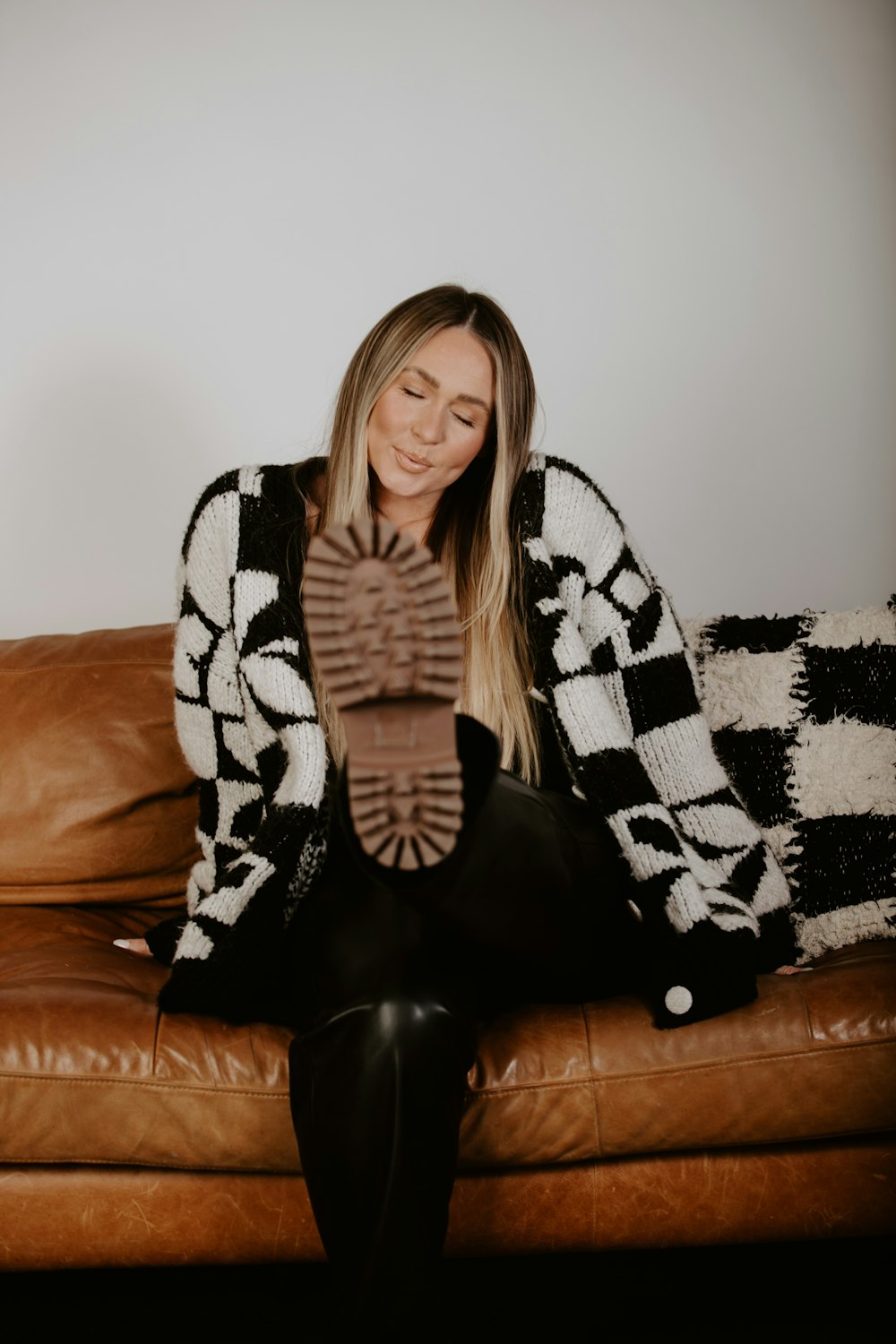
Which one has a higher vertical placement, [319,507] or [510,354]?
[510,354]

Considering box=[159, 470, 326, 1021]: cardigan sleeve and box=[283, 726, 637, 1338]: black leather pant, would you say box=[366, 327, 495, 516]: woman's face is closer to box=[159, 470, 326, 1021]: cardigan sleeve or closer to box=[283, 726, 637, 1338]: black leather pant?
box=[159, 470, 326, 1021]: cardigan sleeve

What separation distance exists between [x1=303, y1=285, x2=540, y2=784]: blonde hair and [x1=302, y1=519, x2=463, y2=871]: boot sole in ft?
1.92

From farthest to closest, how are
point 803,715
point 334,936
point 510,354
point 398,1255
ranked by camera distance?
1. point 803,715
2. point 510,354
3. point 334,936
4. point 398,1255

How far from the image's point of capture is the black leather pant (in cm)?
97

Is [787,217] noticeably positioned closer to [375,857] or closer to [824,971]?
[824,971]

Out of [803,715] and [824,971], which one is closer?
[824,971]

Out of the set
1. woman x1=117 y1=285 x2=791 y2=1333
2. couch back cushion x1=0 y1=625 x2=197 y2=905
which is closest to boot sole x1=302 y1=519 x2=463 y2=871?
woman x1=117 y1=285 x2=791 y2=1333

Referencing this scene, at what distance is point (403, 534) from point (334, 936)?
1.49 feet

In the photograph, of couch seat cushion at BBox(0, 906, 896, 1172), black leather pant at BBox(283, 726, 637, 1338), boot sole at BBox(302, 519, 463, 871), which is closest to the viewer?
boot sole at BBox(302, 519, 463, 871)

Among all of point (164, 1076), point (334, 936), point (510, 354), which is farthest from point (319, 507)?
point (164, 1076)

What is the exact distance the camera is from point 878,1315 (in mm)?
1308

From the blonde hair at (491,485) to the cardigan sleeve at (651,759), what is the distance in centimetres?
4

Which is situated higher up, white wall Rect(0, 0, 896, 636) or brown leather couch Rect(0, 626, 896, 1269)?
white wall Rect(0, 0, 896, 636)

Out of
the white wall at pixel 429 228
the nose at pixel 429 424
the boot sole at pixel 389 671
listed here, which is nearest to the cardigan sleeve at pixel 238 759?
the nose at pixel 429 424
